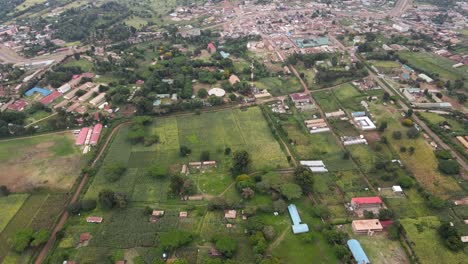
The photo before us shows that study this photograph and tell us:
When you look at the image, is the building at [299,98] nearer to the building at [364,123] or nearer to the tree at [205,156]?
the building at [364,123]

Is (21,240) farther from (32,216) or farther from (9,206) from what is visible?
(9,206)

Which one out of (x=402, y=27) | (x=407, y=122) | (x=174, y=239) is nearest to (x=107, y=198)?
(x=174, y=239)

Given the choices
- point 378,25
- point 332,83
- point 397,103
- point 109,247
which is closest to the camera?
point 109,247

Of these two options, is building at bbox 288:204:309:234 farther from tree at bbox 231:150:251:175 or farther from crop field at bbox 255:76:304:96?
crop field at bbox 255:76:304:96

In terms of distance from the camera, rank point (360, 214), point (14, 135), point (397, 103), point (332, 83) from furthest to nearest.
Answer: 1. point (332, 83)
2. point (397, 103)
3. point (14, 135)
4. point (360, 214)

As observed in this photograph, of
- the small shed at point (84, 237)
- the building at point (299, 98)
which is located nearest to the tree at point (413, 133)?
the building at point (299, 98)

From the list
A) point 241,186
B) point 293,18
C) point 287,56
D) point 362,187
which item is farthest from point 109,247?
point 293,18

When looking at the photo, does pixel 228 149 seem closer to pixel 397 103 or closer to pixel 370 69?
pixel 397 103

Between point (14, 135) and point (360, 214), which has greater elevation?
point (14, 135)
